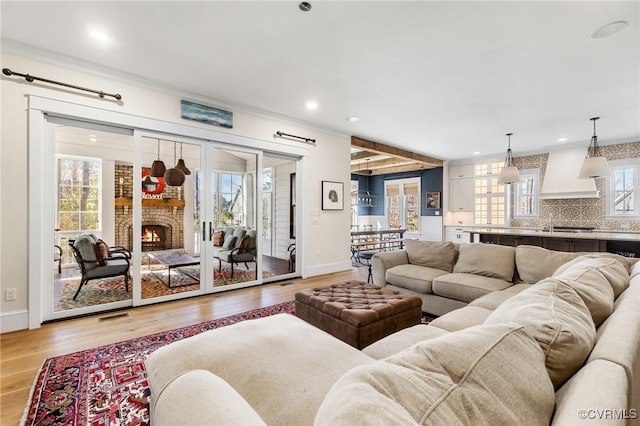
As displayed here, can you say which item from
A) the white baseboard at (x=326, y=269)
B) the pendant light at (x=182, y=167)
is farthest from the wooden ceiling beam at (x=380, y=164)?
the pendant light at (x=182, y=167)

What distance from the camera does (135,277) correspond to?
11.6 feet

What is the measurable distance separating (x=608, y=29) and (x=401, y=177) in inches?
303

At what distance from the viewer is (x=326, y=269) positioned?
17.9 feet

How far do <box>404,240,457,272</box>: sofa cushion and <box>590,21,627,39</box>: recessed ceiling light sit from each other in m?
2.41

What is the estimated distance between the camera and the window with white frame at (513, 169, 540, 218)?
706 cm

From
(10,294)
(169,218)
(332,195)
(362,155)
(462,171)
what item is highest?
(362,155)

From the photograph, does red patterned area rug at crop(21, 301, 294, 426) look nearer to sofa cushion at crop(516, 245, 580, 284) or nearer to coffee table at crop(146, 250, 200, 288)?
coffee table at crop(146, 250, 200, 288)

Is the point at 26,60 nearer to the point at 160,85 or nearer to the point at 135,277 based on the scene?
the point at 160,85

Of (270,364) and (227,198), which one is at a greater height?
(227,198)

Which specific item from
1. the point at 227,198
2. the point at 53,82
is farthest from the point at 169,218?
A: the point at 53,82

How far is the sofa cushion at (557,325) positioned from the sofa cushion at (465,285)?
1.73 m

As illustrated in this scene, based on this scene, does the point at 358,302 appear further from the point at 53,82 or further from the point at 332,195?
the point at 53,82

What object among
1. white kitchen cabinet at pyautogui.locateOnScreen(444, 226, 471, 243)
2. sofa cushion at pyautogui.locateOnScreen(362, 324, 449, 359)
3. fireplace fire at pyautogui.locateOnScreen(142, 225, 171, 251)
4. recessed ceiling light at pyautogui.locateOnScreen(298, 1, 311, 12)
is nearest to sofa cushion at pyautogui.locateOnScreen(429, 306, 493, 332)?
sofa cushion at pyautogui.locateOnScreen(362, 324, 449, 359)

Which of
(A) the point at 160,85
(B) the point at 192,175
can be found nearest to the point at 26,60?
(A) the point at 160,85
